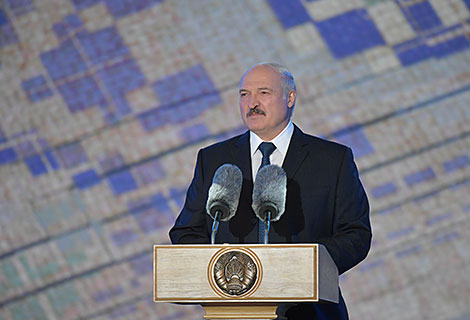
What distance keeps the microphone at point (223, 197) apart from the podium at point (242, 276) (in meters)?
0.10

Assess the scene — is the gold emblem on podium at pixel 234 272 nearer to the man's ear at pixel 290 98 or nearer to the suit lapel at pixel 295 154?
the suit lapel at pixel 295 154

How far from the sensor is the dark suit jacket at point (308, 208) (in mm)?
2133

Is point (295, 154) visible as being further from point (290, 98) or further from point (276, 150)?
point (290, 98)

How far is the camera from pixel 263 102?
221 centimetres

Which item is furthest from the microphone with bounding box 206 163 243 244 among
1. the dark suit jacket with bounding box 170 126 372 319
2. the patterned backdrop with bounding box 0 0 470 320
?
the patterned backdrop with bounding box 0 0 470 320

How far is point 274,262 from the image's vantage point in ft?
5.68

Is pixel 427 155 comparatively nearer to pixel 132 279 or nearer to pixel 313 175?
pixel 132 279

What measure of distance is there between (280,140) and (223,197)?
1.52ft

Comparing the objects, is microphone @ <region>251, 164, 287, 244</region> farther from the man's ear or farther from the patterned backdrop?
the patterned backdrop

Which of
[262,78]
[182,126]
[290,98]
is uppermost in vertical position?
[262,78]

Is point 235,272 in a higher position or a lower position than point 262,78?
lower

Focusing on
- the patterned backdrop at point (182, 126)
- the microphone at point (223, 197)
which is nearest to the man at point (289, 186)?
the microphone at point (223, 197)

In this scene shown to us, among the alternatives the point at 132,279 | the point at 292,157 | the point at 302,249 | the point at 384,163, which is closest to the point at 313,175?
the point at 292,157

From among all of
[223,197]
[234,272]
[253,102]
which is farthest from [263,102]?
[234,272]
